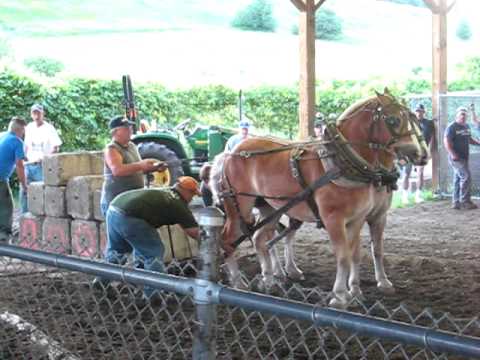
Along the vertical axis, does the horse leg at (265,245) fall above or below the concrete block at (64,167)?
below

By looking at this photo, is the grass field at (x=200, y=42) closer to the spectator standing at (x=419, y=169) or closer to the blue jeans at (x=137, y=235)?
the spectator standing at (x=419, y=169)

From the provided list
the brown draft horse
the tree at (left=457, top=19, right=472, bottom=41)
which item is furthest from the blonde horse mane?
the tree at (left=457, top=19, right=472, bottom=41)

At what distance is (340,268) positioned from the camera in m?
6.50

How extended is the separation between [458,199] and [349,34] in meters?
30.1

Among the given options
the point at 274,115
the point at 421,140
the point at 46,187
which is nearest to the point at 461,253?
the point at 421,140

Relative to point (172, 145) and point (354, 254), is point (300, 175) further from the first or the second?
point (172, 145)

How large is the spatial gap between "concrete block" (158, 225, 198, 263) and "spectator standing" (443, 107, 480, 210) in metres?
6.70

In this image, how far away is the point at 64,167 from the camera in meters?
9.53

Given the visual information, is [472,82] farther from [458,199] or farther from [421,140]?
[421,140]

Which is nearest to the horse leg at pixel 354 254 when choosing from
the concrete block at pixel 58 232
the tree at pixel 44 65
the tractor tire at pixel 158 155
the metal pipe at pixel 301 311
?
the concrete block at pixel 58 232

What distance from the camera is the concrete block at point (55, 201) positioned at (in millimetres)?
9438

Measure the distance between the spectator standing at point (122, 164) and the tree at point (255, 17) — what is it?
33465 mm

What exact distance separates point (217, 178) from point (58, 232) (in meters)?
3.04

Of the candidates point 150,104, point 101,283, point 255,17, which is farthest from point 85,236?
point 255,17
